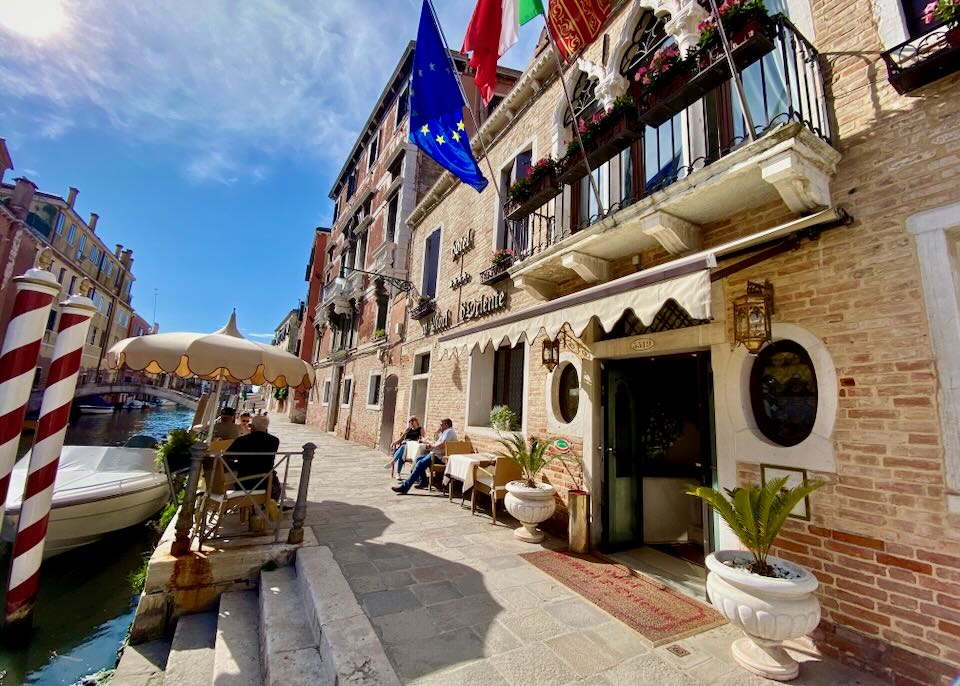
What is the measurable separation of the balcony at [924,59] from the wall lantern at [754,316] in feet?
5.47

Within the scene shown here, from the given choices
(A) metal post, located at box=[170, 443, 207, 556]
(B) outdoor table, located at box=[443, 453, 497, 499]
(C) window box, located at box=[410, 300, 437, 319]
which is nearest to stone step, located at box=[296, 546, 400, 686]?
(A) metal post, located at box=[170, 443, 207, 556]

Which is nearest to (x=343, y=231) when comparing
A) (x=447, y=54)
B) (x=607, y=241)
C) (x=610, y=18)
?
(x=447, y=54)

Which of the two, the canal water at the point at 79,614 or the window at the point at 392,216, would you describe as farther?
the window at the point at 392,216

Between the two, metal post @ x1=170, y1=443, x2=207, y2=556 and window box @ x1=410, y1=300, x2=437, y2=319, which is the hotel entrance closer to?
metal post @ x1=170, y1=443, x2=207, y2=556

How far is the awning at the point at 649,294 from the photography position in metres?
3.27

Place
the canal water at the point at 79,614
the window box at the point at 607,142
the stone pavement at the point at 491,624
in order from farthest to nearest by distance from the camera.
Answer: the window box at the point at 607,142
the canal water at the point at 79,614
the stone pavement at the point at 491,624

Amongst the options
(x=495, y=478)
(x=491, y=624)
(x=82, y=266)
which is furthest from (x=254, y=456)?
(x=82, y=266)

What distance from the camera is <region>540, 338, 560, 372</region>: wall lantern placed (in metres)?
6.20

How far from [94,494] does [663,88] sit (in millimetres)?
9243

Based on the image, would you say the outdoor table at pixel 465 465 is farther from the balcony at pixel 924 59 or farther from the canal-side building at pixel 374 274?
the balcony at pixel 924 59

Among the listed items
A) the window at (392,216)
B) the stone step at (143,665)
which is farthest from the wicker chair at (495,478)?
the window at (392,216)

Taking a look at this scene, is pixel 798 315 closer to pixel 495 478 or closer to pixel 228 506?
pixel 495 478

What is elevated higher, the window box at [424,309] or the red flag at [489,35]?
the red flag at [489,35]

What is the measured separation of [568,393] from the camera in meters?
6.27
